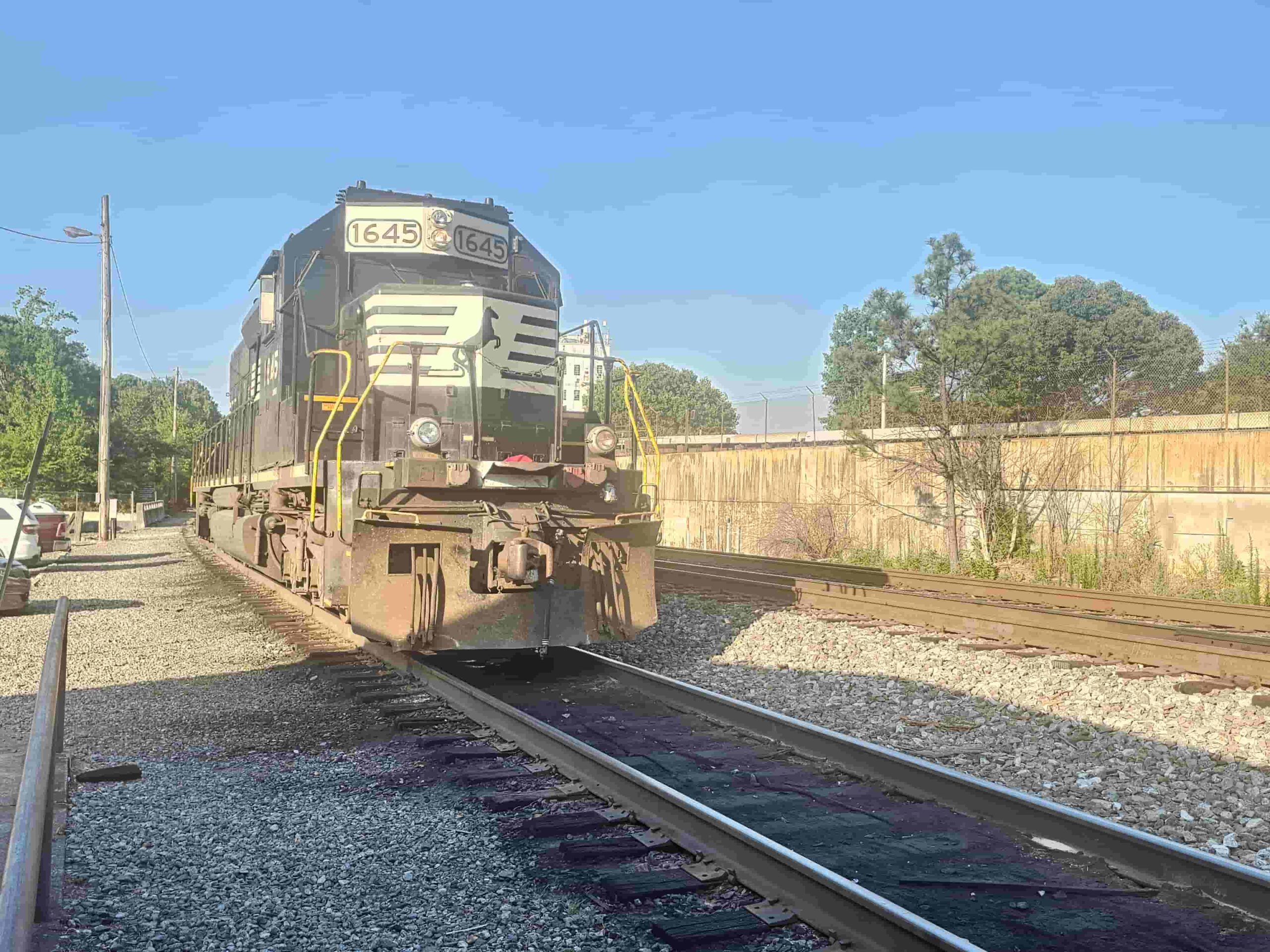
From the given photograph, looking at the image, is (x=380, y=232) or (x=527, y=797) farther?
(x=380, y=232)

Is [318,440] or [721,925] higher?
[318,440]

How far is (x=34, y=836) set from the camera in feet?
6.92

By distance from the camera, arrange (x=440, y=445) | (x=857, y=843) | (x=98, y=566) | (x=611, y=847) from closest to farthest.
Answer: (x=611, y=847), (x=857, y=843), (x=440, y=445), (x=98, y=566)

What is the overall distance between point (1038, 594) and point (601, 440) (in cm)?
680

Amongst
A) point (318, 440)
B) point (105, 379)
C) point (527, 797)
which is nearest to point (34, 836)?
point (527, 797)

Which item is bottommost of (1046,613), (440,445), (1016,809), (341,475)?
(1016,809)

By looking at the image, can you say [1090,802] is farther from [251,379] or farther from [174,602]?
[174,602]

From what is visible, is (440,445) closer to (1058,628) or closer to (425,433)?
(425,433)

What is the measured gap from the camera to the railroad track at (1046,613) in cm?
827

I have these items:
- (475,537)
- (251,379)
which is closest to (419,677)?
(475,537)

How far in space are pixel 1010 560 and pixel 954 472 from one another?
1.64m

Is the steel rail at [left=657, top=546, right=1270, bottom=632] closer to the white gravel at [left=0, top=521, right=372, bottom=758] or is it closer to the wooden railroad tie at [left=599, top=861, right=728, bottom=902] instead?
the white gravel at [left=0, top=521, right=372, bottom=758]

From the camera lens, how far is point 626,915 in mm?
3586

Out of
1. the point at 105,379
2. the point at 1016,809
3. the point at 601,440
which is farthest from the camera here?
the point at 105,379
